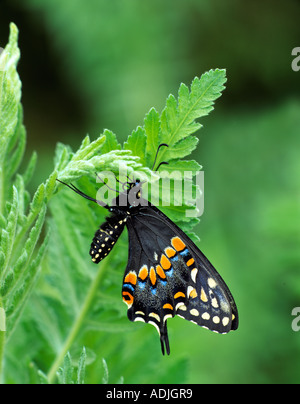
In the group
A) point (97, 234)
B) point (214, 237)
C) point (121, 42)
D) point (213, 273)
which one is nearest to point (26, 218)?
point (97, 234)

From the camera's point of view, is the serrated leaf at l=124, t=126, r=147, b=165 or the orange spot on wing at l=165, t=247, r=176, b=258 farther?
the orange spot on wing at l=165, t=247, r=176, b=258

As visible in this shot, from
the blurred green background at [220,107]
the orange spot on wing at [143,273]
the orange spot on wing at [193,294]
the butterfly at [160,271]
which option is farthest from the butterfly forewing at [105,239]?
the blurred green background at [220,107]

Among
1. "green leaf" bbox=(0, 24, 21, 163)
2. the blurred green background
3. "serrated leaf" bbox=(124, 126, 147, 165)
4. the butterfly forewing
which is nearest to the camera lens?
"green leaf" bbox=(0, 24, 21, 163)

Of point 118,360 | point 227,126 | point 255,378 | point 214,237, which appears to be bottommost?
point 118,360

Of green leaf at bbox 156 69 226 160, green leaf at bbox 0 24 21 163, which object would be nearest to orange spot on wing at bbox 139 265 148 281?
green leaf at bbox 156 69 226 160

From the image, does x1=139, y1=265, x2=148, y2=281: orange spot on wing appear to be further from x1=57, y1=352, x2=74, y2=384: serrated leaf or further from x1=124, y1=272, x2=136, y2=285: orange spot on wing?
x1=57, y1=352, x2=74, y2=384: serrated leaf

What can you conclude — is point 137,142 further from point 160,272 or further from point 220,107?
point 220,107

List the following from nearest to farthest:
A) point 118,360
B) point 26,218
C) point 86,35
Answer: point 26,218 → point 118,360 → point 86,35
